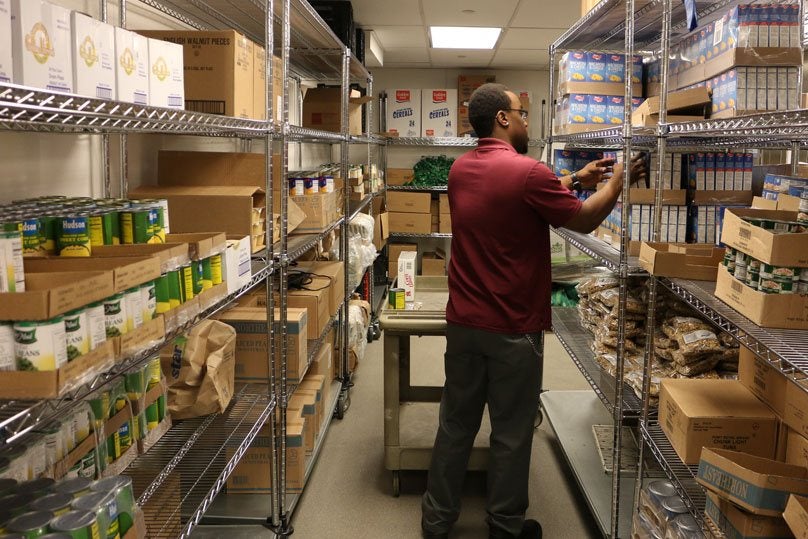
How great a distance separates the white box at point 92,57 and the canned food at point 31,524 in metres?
0.79

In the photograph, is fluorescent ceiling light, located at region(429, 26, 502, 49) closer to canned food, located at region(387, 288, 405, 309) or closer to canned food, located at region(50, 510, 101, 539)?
canned food, located at region(387, 288, 405, 309)

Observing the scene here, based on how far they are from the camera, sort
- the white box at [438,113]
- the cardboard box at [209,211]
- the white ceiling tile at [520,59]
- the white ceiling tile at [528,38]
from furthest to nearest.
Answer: the white box at [438,113]
the white ceiling tile at [520,59]
the white ceiling tile at [528,38]
the cardboard box at [209,211]

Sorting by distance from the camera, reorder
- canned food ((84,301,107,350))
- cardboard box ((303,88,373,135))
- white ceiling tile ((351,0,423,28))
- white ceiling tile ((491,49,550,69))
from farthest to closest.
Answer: white ceiling tile ((491,49,550,69)), white ceiling tile ((351,0,423,28)), cardboard box ((303,88,373,135)), canned food ((84,301,107,350))

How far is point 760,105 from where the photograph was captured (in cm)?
216

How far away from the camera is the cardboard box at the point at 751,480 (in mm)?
1573

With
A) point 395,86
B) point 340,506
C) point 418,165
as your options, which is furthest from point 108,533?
point 395,86

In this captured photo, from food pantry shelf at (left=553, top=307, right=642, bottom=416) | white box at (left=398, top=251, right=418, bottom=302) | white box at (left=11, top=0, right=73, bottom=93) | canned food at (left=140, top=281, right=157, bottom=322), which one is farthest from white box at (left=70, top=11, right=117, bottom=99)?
white box at (left=398, top=251, right=418, bottom=302)

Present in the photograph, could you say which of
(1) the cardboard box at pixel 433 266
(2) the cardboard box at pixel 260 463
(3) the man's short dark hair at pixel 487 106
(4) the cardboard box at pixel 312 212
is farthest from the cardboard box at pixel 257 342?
(1) the cardboard box at pixel 433 266

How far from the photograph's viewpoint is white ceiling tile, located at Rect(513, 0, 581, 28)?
4.80m

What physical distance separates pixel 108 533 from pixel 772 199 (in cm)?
230

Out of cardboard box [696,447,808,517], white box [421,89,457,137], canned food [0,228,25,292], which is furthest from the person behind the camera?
white box [421,89,457,137]

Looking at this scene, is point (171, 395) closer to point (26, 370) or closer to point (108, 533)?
point (108, 533)

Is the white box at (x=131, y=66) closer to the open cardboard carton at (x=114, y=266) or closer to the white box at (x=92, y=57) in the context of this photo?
the white box at (x=92, y=57)

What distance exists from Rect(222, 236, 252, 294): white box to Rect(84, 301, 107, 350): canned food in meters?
0.68
